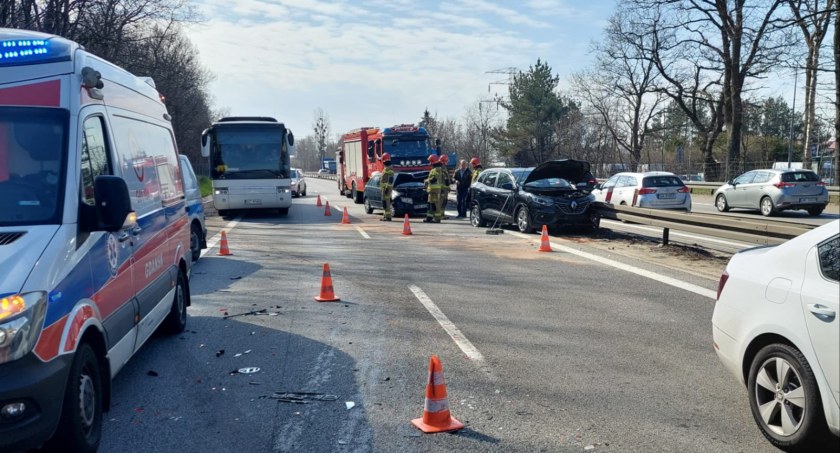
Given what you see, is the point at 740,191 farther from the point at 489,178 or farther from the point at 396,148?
the point at 396,148

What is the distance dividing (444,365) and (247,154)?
18.1 m

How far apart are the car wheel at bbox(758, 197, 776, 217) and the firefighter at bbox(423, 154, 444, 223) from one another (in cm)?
1117

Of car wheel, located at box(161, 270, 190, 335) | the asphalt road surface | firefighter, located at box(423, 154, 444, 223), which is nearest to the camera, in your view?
the asphalt road surface

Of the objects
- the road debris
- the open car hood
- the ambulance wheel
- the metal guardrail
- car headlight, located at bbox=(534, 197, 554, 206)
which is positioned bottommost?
the road debris

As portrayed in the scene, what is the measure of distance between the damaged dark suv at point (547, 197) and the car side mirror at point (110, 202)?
12.9 m

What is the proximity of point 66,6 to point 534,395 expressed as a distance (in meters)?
22.7

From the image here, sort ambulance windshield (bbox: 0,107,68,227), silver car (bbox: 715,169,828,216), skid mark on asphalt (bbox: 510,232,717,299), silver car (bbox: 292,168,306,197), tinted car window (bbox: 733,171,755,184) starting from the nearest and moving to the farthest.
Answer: ambulance windshield (bbox: 0,107,68,227) < skid mark on asphalt (bbox: 510,232,717,299) < silver car (bbox: 715,169,828,216) < tinted car window (bbox: 733,171,755,184) < silver car (bbox: 292,168,306,197)

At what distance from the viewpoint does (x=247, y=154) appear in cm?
2297

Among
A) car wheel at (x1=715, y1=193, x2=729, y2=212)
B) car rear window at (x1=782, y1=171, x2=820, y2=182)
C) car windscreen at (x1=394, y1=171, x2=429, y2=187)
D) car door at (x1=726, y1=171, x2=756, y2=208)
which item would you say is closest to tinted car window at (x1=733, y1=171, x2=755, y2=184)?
car door at (x1=726, y1=171, x2=756, y2=208)

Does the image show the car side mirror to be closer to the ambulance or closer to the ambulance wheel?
the ambulance

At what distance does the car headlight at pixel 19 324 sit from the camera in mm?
3463

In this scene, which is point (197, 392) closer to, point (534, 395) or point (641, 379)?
point (534, 395)

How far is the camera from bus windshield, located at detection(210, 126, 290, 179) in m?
22.8

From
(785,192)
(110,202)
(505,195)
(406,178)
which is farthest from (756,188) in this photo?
(110,202)
